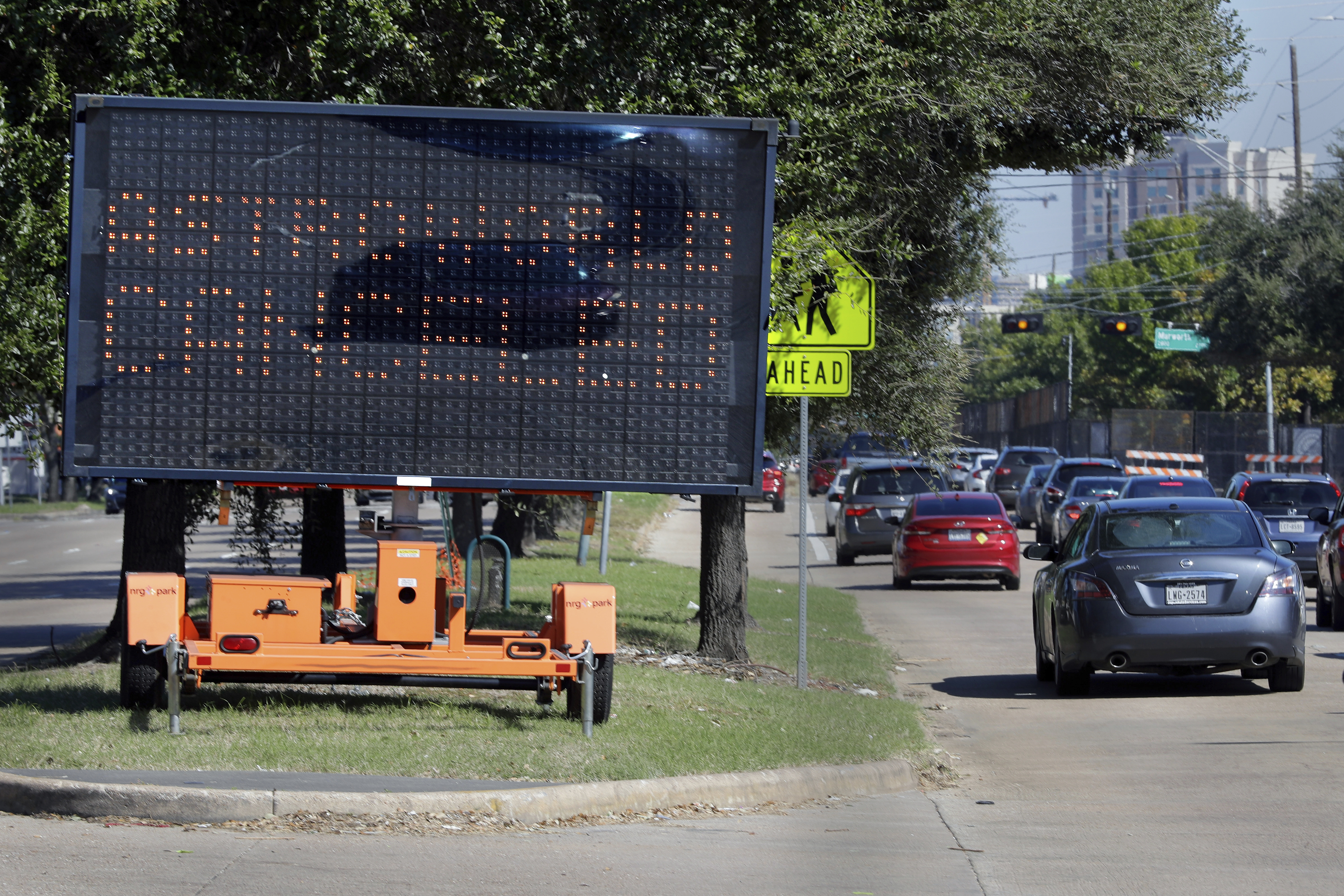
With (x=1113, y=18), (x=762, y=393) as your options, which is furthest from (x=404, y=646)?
(x=1113, y=18)

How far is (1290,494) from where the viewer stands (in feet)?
76.9

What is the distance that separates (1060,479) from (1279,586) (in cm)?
2346

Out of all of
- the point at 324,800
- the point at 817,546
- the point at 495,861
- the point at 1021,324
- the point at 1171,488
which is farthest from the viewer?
the point at 1021,324

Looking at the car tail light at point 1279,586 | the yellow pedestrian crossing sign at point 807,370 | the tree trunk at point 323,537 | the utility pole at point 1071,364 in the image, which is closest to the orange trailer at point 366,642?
the yellow pedestrian crossing sign at point 807,370

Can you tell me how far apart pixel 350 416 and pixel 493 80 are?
3.55 meters

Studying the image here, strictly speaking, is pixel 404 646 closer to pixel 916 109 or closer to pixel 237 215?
pixel 237 215

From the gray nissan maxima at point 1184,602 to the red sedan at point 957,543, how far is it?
38.0ft

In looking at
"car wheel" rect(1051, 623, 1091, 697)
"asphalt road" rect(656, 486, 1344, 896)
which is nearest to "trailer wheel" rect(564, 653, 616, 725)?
"asphalt road" rect(656, 486, 1344, 896)

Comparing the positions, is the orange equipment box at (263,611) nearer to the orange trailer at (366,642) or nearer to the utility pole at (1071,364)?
the orange trailer at (366,642)

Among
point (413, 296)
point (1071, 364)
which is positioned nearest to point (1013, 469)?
point (413, 296)

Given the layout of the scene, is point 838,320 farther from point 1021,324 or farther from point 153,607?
point 1021,324

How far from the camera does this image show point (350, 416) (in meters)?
8.84

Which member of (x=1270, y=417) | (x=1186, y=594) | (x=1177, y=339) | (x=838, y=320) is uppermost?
(x=1177, y=339)

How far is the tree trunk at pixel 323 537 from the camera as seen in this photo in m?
17.2
